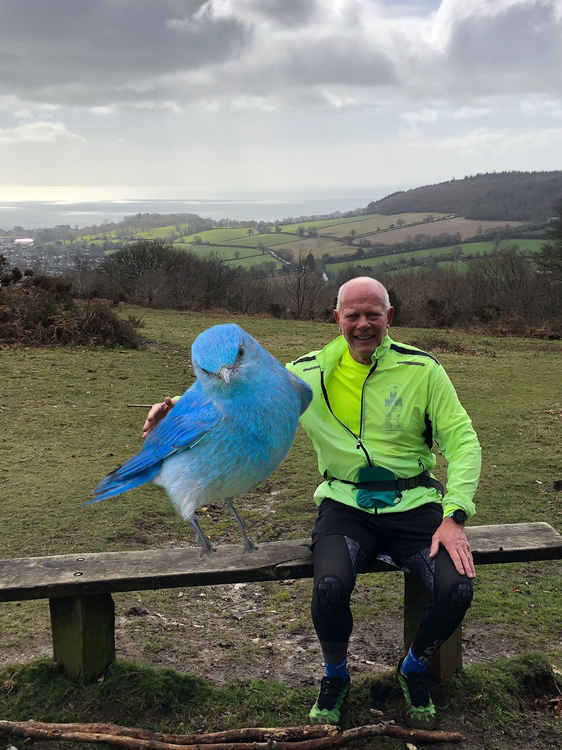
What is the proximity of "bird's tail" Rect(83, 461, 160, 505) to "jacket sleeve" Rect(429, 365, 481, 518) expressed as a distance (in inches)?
54.7

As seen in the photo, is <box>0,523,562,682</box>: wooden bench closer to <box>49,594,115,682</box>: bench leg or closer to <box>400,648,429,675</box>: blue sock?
<box>49,594,115,682</box>: bench leg

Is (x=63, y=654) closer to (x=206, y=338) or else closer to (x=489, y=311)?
(x=206, y=338)

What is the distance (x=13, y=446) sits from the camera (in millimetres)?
8352

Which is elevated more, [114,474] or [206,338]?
[206,338]

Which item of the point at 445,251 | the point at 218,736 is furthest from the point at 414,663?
the point at 445,251

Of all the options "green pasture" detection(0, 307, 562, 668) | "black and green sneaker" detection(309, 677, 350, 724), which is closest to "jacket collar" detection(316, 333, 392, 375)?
"black and green sneaker" detection(309, 677, 350, 724)

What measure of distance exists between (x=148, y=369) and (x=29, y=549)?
24.4 feet

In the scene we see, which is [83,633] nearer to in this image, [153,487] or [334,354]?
[334,354]

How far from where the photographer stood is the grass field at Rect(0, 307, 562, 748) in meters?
3.97

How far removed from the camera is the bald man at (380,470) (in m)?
3.19

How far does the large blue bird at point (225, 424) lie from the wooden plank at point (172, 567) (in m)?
0.62

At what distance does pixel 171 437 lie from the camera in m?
2.86

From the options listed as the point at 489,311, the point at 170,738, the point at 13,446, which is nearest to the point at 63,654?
the point at 170,738

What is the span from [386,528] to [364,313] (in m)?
1.10
